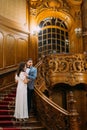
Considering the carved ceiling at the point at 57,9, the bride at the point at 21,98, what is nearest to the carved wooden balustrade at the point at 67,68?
the carved ceiling at the point at 57,9

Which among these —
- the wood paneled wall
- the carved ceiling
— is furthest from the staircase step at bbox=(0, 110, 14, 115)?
the carved ceiling

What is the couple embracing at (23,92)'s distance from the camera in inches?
255

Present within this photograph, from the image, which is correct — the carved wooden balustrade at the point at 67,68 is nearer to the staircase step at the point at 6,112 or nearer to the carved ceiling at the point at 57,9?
the carved ceiling at the point at 57,9

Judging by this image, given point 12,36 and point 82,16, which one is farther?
point 82,16

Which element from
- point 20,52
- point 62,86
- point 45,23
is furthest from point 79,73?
point 45,23

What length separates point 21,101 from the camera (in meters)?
6.49

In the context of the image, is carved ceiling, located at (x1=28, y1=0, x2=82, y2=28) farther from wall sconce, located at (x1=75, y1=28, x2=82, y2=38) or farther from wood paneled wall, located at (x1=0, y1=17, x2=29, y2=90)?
wood paneled wall, located at (x1=0, y1=17, x2=29, y2=90)

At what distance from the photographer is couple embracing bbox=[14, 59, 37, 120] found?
648 cm

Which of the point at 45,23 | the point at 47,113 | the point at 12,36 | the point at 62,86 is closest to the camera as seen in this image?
the point at 47,113

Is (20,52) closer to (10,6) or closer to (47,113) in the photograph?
(10,6)

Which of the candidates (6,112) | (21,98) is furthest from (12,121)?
(21,98)

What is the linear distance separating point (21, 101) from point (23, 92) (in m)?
0.23

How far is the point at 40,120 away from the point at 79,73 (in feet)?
12.8

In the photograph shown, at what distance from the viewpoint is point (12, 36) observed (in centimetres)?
1078
